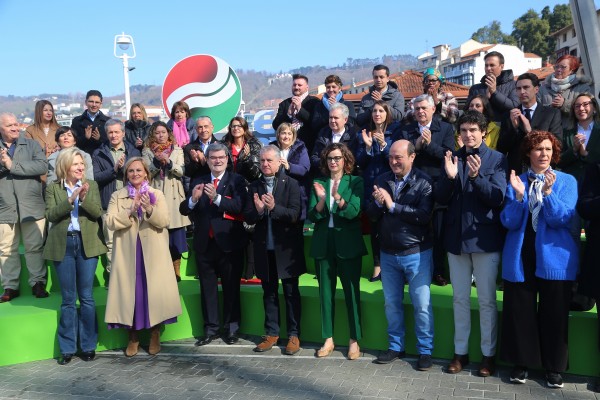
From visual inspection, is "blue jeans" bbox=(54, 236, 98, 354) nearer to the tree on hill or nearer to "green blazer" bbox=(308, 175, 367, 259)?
"green blazer" bbox=(308, 175, 367, 259)

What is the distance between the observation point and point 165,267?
5805mm

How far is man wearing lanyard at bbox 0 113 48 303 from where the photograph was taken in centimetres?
640

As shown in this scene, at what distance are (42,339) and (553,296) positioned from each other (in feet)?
16.1

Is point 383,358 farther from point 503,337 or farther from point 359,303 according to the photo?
point 503,337

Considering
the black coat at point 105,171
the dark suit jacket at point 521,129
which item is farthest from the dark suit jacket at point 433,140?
the black coat at point 105,171

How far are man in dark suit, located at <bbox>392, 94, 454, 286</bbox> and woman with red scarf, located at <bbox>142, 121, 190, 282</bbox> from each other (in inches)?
101

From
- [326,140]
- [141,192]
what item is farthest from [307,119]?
[141,192]

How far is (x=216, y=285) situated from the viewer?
241 inches

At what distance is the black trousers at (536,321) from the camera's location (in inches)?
179

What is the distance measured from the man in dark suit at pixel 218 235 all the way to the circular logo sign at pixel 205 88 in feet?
7.65

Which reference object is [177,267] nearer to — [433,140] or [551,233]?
[433,140]

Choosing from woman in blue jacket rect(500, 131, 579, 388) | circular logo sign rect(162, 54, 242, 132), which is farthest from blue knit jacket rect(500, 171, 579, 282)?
circular logo sign rect(162, 54, 242, 132)

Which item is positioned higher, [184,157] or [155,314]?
[184,157]

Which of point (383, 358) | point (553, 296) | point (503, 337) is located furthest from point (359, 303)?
point (553, 296)
